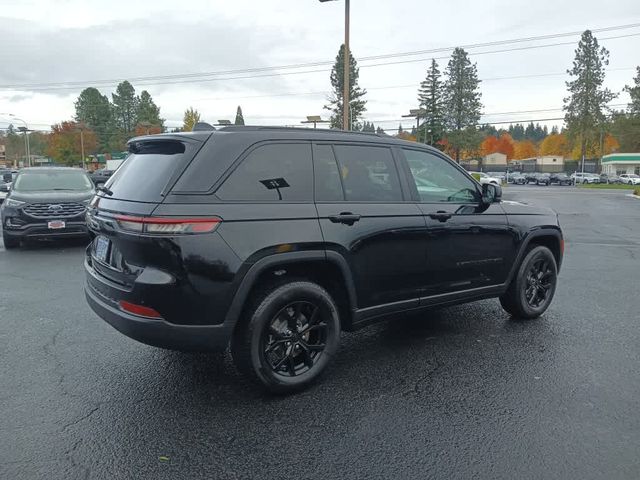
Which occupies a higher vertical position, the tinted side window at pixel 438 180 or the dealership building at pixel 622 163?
the dealership building at pixel 622 163

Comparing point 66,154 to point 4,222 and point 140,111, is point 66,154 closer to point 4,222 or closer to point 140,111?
point 140,111

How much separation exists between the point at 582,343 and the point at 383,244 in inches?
89.6

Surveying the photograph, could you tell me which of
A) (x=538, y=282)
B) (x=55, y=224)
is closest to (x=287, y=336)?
(x=538, y=282)

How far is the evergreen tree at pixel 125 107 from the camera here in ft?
303

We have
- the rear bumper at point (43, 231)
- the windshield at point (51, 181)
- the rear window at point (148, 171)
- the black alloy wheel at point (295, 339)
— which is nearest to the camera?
the rear window at point (148, 171)

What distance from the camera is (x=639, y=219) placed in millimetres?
16938

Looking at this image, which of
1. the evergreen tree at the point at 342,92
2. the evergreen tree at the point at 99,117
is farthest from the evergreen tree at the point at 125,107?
the evergreen tree at the point at 342,92

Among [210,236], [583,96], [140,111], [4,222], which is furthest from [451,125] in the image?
[210,236]

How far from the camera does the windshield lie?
1023 cm

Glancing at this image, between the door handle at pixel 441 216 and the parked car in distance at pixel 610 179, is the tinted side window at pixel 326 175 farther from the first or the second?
the parked car in distance at pixel 610 179

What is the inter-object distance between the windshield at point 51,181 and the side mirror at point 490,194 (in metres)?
8.61

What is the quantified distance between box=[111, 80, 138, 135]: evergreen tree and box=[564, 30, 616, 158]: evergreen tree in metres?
72.9

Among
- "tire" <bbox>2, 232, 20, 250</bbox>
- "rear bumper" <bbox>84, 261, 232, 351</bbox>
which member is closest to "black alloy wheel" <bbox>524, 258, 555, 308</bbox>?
"rear bumper" <bbox>84, 261, 232, 351</bbox>

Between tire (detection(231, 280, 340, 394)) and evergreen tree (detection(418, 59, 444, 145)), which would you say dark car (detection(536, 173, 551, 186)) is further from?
tire (detection(231, 280, 340, 394))
